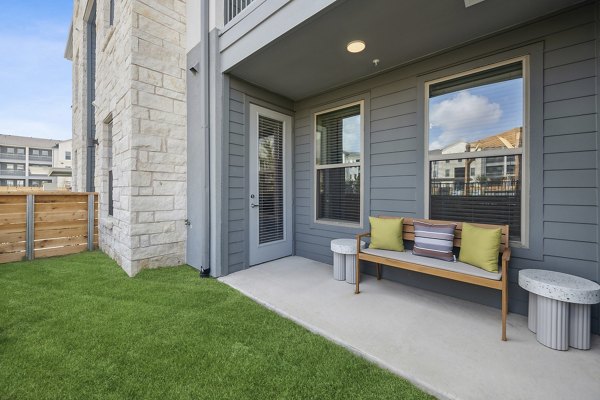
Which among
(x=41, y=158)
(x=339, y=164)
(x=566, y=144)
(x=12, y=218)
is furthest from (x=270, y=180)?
(x=41, y=158)

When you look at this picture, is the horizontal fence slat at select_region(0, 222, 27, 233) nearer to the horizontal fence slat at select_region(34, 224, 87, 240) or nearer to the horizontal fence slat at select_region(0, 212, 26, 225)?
the horizontal fence slat at select_region(0, 212, 26, 225)

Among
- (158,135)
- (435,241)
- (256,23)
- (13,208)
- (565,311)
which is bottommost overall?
(565,311)

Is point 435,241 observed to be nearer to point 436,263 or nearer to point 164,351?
point 436,263

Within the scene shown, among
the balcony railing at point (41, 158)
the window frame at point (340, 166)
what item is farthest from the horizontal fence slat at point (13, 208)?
the balcony railing at point (41, 158)

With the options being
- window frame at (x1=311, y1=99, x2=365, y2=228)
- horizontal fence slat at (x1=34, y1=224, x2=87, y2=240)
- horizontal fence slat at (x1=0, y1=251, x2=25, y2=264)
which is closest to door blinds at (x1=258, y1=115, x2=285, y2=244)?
window frame at (x1=311, y1=99, x2=365, y2=228)

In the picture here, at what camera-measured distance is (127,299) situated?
264 centimetres

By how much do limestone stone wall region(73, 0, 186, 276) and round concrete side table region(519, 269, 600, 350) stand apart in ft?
13.4

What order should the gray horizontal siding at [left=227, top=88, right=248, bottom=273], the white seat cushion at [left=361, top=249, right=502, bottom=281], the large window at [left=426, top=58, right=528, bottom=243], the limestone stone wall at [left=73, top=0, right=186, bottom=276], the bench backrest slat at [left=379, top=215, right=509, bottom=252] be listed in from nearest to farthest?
the white seat cushion at [left=361, top=249, right=502, bottom=281], the bench backrest slat at [left=379, top=215, right=509, bottom=252], the large window at [left=426, top=58, right=528, bottom=243], the limestone stone wall at [left=73, top=0, right=186, bottom=276], the gray horizontal siding at [left=227, top=88, right=248, bottom=273]

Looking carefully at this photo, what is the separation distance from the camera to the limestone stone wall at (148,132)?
3338 mm

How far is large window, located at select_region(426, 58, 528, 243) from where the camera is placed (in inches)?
97.0

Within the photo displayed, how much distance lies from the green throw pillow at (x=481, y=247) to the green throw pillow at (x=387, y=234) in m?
0.65

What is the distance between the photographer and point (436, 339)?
1.99 metres

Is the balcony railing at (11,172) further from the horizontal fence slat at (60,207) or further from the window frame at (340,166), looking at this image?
the window frame at (340,166)

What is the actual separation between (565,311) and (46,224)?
678 cm
